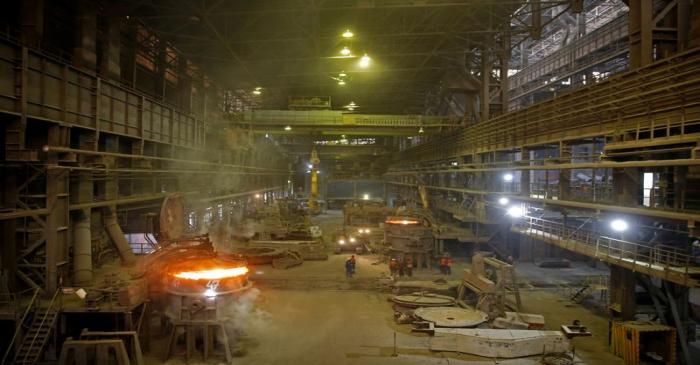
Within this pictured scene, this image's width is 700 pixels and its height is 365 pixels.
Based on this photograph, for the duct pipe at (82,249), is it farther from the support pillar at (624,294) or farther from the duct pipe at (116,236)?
the support pillar at (624,294)

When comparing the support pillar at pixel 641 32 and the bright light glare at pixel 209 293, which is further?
the support pillar at pixel 641 32

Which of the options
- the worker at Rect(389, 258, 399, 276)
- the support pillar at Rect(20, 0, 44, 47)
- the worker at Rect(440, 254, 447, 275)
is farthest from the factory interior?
the worker at Rect(389, 258, 399, 276)

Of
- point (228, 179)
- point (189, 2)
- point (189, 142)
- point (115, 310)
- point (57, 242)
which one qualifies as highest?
point (189, 2)

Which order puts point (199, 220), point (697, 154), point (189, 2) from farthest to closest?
point (199, 220), point (189, 2), point (697, 154)

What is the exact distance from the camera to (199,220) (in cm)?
2314

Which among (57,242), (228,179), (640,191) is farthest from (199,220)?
(640,191)

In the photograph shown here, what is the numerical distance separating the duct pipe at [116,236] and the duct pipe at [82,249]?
1.31 metres

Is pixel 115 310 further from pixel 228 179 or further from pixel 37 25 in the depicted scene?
pixel 228 179

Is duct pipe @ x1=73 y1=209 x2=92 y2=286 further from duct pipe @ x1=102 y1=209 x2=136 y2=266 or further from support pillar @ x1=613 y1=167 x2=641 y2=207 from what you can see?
support pillar @ x1=613 y1=167 x2=641 y2=207

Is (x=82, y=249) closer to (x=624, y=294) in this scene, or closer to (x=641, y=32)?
(x=624, y=294)

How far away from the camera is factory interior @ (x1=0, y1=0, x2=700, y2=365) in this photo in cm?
1152

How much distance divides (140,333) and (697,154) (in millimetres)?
15252

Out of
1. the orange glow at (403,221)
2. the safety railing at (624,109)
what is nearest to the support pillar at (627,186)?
the safety railing at (624,109)

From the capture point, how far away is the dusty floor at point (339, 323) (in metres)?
11.7
